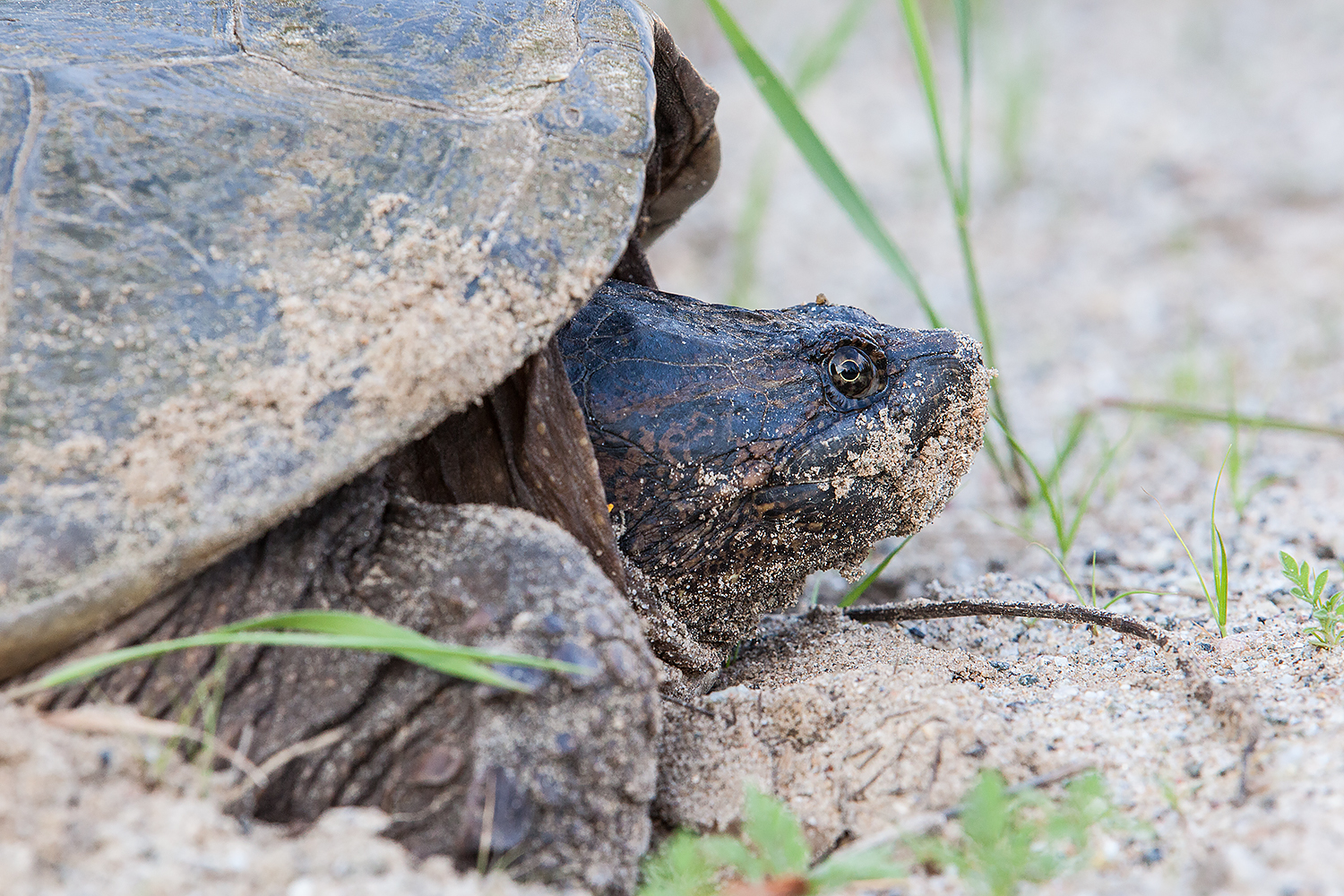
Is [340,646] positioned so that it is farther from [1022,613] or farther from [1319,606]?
[1319,606]

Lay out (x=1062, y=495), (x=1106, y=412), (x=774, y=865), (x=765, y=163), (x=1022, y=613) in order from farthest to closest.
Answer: (x=765, y=163), (x=1106, y=412), (x=1062, y=495), (x=1022, y=613), (x=774, y=865)

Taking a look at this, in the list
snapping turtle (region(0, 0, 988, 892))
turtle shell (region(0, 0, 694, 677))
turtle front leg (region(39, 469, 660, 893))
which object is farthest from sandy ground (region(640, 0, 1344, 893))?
turtle shell (region(0, 0, 694, 677))

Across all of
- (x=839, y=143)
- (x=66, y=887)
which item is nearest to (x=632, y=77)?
(x=66, y=887)

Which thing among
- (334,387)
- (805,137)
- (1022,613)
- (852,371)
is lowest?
(334,387)

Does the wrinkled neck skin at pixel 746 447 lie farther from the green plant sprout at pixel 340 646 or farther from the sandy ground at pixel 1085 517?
the green plant sprout at pixel 340 646

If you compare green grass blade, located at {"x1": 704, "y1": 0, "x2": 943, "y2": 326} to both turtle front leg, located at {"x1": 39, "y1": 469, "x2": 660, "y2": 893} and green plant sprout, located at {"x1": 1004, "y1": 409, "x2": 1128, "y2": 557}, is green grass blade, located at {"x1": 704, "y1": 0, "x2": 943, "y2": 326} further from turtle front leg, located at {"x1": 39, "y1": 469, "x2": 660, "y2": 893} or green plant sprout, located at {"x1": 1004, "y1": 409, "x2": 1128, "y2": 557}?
turtle front leg, located at {"x1": 39, "y1": 469, "x2": 660, "y2": 893}

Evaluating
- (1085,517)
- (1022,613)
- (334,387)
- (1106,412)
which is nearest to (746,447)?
(1022,613)
